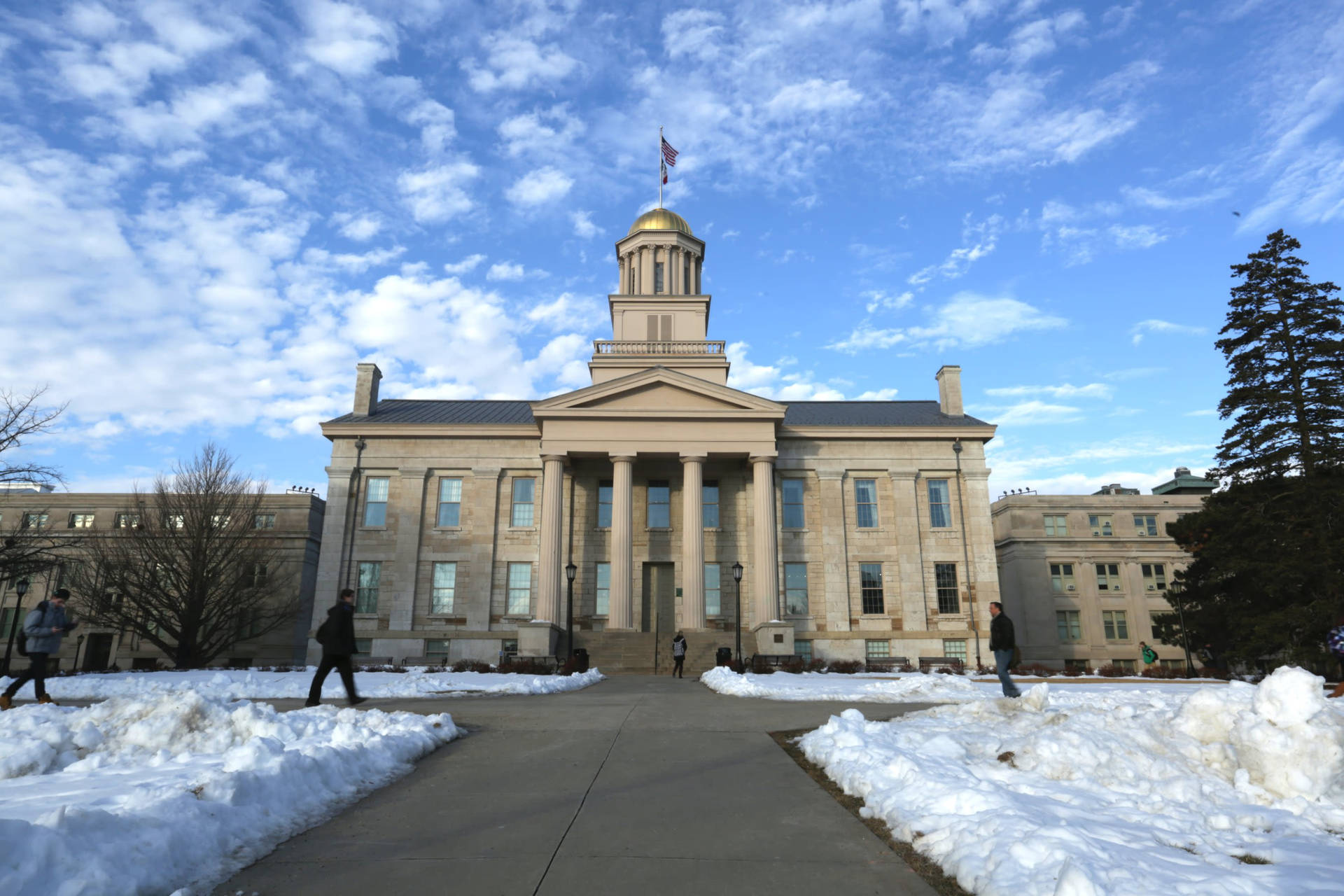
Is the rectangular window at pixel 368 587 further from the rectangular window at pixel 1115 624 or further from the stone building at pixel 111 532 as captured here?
the rectangular window at pixel 1115 624

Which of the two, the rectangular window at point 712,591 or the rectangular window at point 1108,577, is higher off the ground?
the rectangular window at point 1108,577

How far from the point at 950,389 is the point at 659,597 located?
68.7 feet

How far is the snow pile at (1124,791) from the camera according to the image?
4980 mm

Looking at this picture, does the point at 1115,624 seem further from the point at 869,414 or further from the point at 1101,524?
the point at 869,414

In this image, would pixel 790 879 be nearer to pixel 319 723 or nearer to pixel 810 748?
pixel 810 748

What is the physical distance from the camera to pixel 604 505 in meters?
41.3

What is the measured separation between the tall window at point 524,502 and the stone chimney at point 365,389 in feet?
→ 31.6

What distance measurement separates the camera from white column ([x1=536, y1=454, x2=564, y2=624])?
119 feet

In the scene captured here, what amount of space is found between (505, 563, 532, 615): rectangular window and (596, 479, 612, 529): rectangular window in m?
4.24

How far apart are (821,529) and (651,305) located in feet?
55.7

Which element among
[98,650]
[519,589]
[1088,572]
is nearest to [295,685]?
[519,589]

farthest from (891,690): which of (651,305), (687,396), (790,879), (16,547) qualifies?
(651,305)

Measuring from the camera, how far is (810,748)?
986 centimetres

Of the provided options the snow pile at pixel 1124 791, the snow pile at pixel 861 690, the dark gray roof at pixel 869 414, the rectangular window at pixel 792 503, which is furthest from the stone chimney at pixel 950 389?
the snow pile at pixel 1124 791
